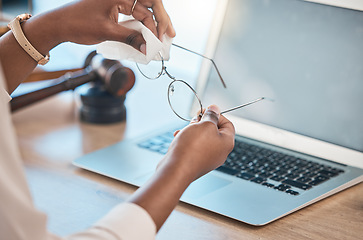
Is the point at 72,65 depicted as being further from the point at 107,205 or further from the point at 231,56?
the point at 107,205

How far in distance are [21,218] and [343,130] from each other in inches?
26.6

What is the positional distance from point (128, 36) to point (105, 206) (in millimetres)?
264

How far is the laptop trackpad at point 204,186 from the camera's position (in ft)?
2.42

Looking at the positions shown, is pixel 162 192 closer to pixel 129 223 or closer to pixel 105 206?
pixel 129 223

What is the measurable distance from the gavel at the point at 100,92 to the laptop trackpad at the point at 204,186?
0.39 metres

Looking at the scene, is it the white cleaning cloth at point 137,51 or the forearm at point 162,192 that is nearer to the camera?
the forearm at point 162,192

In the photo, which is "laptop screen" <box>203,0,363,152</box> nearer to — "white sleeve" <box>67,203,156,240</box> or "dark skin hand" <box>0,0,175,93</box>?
"dark skin hand" <box>0,0,175,93</box>

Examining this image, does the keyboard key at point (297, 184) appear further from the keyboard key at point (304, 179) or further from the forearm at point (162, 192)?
the forearm at point (162, 192)

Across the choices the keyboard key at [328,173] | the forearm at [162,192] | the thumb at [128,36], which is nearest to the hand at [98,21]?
the thumb at [128,36]

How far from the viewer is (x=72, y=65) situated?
135 cm

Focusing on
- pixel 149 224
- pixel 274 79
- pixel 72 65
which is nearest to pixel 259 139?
pixel 274 79

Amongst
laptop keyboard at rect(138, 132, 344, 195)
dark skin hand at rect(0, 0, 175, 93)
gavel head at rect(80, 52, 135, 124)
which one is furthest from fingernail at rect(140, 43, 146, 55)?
gavel head at rect(80, 52, 135, 124)

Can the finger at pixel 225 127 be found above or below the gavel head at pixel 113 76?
above

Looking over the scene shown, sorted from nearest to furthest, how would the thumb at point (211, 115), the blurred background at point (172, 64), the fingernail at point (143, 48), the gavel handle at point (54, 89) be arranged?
the thumb at point (211, 115) → the fingernail at point (143, 48) → the gavel handle at point (54, 89) → the blurred background at point (172, 64)
